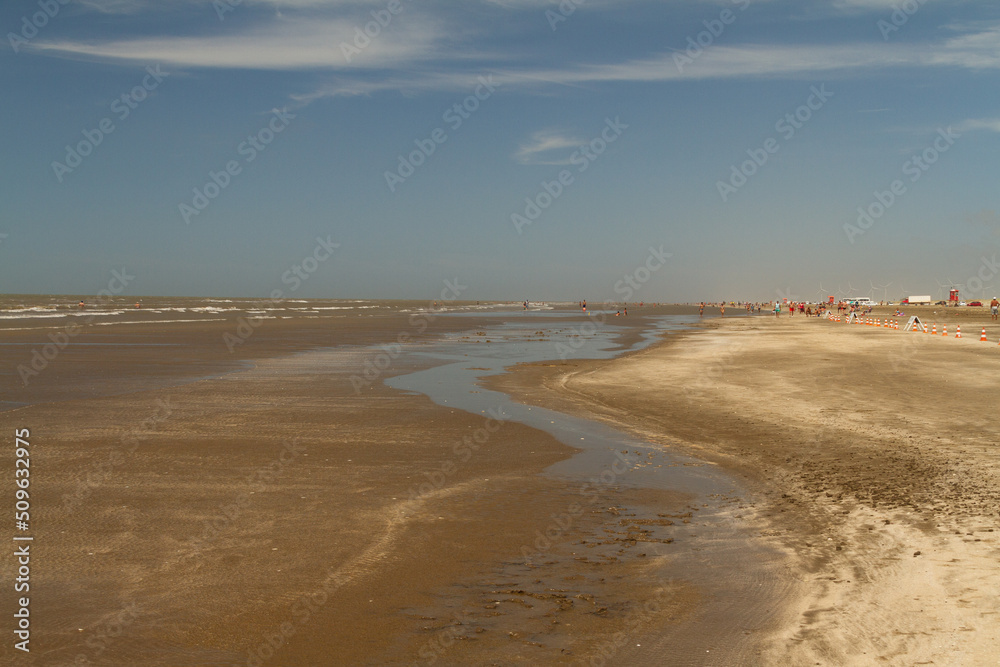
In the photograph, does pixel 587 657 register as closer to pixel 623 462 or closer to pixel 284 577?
pixel 284 577

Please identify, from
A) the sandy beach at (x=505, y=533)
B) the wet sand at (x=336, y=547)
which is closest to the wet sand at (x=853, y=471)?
the sandy beach at (x=505, y=533)

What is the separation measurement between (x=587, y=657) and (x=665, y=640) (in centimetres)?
74

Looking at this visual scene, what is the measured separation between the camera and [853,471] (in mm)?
11391

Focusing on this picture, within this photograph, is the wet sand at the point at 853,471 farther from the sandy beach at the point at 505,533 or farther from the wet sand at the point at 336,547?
the wet sand at the point at 336,547

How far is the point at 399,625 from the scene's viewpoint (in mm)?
6027

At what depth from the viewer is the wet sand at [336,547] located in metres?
5.78

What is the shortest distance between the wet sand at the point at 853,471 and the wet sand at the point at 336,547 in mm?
906

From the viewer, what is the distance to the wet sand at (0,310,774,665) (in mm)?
5777

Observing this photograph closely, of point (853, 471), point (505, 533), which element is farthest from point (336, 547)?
point (853, 471)

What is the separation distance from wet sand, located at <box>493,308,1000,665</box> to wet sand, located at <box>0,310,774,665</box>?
0.91 meters

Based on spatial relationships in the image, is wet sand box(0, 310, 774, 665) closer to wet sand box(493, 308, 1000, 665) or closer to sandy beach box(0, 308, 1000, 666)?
sandy beach box(0, 308, 1000, 666)

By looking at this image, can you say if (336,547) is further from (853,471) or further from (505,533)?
(853,471)

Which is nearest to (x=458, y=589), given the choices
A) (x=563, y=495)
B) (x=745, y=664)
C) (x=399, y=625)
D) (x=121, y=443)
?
(x=399, y=625)

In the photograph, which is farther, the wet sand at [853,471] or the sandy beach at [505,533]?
the wet sand at [853,471]
